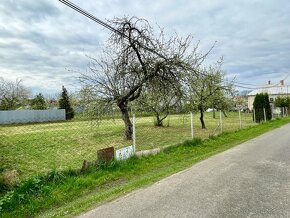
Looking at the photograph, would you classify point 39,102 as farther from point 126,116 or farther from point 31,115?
point 126,116

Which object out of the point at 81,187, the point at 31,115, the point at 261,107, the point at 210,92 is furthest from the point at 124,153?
the point at 31,115

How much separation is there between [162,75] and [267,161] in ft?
22.7

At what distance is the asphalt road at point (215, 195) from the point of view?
181 inches

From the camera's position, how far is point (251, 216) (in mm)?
4305

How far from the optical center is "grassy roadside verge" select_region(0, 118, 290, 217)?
513 cm

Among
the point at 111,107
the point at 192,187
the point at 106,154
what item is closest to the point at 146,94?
the point at 111,107

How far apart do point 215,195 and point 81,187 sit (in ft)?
9.14

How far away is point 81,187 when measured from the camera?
20.6ft

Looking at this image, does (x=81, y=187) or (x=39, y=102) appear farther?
(x=39, y=102)

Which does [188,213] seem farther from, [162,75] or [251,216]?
[162,75]

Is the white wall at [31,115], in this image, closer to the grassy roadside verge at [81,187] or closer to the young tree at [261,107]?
the young tree at [261,107]

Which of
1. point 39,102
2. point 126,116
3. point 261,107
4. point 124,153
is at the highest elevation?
point 39,102

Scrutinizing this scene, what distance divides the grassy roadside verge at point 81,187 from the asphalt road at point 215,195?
0.41 m

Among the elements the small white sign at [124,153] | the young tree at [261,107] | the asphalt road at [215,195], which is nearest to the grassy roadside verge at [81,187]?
the small white sign at [124,153]
